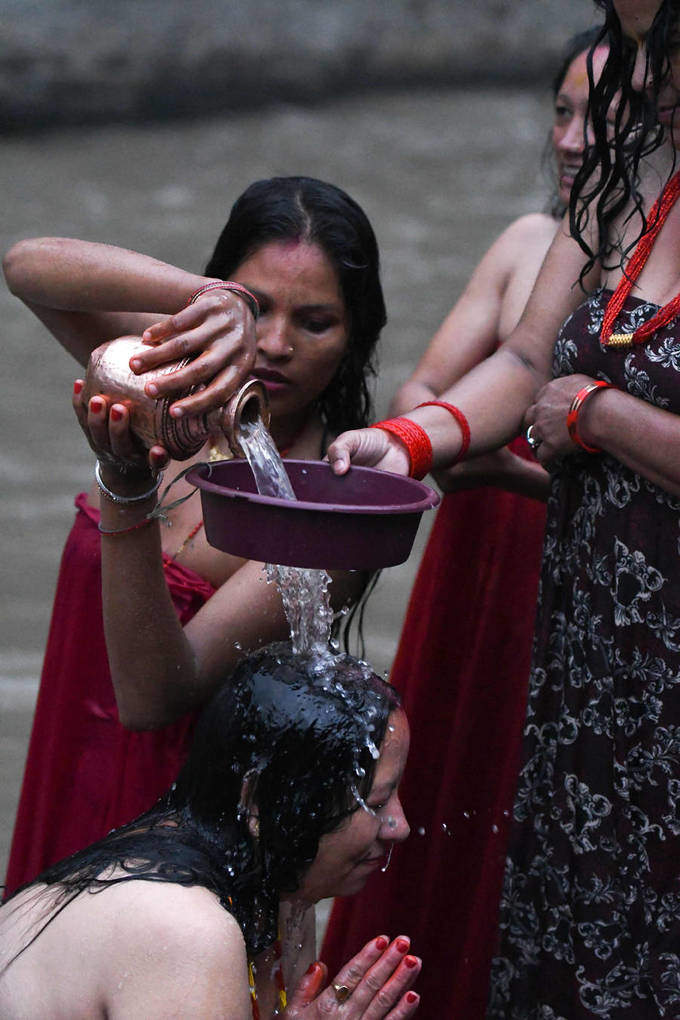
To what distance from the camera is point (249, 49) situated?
614 cm

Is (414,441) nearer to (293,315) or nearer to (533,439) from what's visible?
(533,439)

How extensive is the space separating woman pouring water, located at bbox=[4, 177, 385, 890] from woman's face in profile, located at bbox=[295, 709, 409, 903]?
1.25 feet

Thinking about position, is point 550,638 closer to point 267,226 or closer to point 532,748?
point 532,748

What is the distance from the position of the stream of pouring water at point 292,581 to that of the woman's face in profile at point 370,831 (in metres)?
0.19

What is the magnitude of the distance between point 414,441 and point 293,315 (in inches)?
13.9

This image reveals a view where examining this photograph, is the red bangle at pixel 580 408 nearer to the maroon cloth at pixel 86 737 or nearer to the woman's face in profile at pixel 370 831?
the woman's face in profile at pixel 370 831

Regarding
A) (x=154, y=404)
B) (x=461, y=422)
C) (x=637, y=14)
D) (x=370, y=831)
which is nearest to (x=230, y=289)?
(x=154, y=404)

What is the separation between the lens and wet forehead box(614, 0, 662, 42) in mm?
1977

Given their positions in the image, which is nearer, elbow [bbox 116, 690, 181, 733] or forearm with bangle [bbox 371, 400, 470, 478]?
elbow [bbox 116, 690, 181, 733]

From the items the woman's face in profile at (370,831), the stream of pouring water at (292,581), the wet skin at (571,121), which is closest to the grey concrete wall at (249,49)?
the wet skin at (571,121)

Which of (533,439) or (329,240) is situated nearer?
(533,439)

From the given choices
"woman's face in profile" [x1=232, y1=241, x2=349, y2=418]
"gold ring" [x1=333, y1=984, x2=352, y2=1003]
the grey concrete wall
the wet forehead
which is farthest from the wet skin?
the grey concrete wall

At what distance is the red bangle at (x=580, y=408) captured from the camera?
2098 millimetres

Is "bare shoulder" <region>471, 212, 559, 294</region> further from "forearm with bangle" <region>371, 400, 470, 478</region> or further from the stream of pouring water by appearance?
the stream of pouring water
